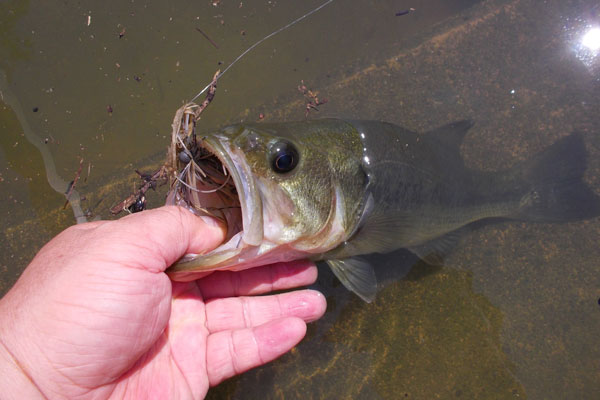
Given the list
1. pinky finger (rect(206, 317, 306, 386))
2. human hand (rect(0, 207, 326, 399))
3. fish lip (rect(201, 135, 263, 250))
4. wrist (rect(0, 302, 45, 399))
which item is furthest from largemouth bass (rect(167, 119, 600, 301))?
wrist (rect(0, 302, 45, 399))

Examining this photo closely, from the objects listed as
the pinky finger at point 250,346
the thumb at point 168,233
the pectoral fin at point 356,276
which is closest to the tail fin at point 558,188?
the pectoral fin at point 356,276

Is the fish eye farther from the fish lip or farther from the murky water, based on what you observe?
the murky water

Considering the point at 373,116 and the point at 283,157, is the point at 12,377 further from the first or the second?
the point at 373,116

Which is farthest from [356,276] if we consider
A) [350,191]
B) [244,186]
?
[244,186]

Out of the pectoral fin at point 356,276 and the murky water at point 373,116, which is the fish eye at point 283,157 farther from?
the murky water at point 373,116

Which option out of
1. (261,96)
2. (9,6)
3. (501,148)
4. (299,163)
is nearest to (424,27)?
(501,148)

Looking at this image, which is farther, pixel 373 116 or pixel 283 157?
pixel 373 116

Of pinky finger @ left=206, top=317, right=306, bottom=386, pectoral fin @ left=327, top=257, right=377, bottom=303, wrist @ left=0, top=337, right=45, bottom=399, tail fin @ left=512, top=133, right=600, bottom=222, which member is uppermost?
wrist @ left=0, top=337, right=45, bottom=399
